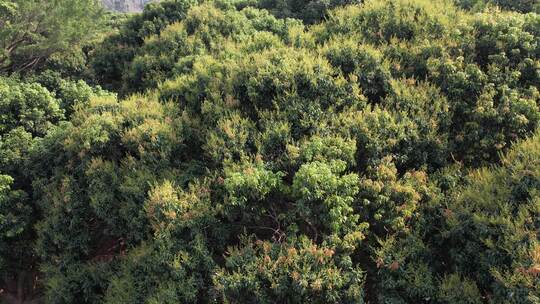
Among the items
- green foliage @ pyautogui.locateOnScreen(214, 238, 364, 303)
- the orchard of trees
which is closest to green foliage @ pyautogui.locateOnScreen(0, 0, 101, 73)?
the orchard of trees

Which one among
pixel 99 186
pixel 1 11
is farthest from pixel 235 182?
pixel 1 11

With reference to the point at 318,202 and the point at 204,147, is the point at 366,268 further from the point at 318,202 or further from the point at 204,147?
the point at 204,147

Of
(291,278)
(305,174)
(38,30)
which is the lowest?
(38,30)

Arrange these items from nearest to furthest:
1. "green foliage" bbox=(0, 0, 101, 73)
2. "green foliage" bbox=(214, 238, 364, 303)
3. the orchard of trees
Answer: "green foliage" bbox=(214, 238, 364, 303)
the orchard of trees
"green foliage" bbox=(0, 0, 101, 73)

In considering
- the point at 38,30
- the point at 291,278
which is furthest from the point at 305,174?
the point at 38,30

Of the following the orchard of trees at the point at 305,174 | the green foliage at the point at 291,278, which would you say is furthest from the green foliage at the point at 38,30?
the green foliage at the point at 291,278

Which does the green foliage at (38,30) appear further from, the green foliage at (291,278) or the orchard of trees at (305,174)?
the green foliage at (291,278)

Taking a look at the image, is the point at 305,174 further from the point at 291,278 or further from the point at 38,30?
the point at 38,30

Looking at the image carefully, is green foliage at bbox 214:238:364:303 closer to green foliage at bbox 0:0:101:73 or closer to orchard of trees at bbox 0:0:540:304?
orchard of trees at bbox 0:0:540:304
